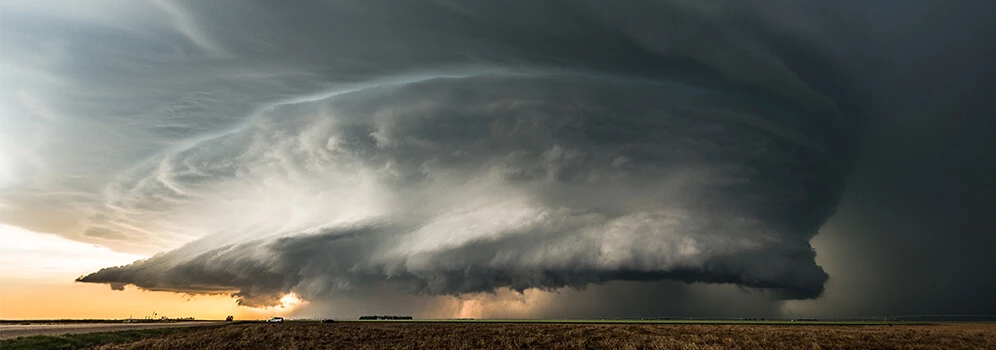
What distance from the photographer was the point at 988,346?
2507 inches

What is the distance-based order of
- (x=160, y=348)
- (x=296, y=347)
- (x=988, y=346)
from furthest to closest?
1. (x=988, y=346)
2. (x=296, y=347)
3. (x=160, y=348)

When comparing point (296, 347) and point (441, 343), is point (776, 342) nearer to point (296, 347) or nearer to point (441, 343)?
point (441, 343)

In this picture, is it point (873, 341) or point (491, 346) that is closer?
point (491, 346)

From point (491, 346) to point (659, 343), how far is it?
17.3 meters

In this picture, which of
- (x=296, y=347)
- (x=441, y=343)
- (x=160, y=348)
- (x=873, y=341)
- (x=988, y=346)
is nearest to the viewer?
(x=160, y=348)

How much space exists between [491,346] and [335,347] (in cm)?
1550

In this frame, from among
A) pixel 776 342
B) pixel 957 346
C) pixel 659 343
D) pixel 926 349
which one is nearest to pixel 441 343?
pixel 659 343

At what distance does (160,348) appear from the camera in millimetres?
52250

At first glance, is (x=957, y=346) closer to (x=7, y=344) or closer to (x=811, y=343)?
(x=811, y=343)

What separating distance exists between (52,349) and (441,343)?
123 ft

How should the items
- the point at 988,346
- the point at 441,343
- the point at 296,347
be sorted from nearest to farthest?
the point at 296,347, the point at 441,343, the point at 988,346

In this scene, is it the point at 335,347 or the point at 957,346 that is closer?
the point at 335,347

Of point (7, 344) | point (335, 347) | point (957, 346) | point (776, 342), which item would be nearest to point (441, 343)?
point (335, 347)

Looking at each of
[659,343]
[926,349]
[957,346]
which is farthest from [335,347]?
[957,346]
